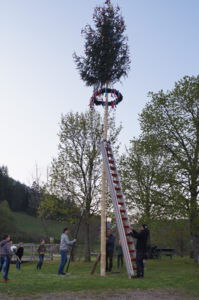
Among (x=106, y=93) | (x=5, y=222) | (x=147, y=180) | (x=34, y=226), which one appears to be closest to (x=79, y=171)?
(x=147, y=180)

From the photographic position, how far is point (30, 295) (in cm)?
915

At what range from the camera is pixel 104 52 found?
1712cm

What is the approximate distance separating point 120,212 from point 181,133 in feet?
43.8

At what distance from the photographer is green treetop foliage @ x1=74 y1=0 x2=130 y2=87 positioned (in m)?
17.1

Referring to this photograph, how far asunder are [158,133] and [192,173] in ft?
13.0

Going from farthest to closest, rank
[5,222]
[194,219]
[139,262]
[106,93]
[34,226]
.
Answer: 1. [34,226]
2. [5,222]
3. [194,219]
4. [106,93]
5. [139,262]

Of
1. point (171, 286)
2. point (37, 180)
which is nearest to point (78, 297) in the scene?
point (171, 286)

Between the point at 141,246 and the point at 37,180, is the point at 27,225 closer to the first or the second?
the point at 37,180

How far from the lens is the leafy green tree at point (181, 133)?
82.5 ft

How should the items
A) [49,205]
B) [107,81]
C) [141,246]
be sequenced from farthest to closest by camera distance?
1. [49,205]
2. [107,81]
3. [141,246]

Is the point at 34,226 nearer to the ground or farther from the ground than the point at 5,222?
nearer to the ground

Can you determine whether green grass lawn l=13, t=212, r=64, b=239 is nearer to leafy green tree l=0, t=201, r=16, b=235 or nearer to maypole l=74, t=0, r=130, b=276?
leafy green tree l=0, t=201, r=16, b=235

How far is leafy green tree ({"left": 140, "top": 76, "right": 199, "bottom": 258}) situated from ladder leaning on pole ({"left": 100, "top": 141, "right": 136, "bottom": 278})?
10222 mm

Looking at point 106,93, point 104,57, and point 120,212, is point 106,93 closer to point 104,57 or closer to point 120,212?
point 104,57
